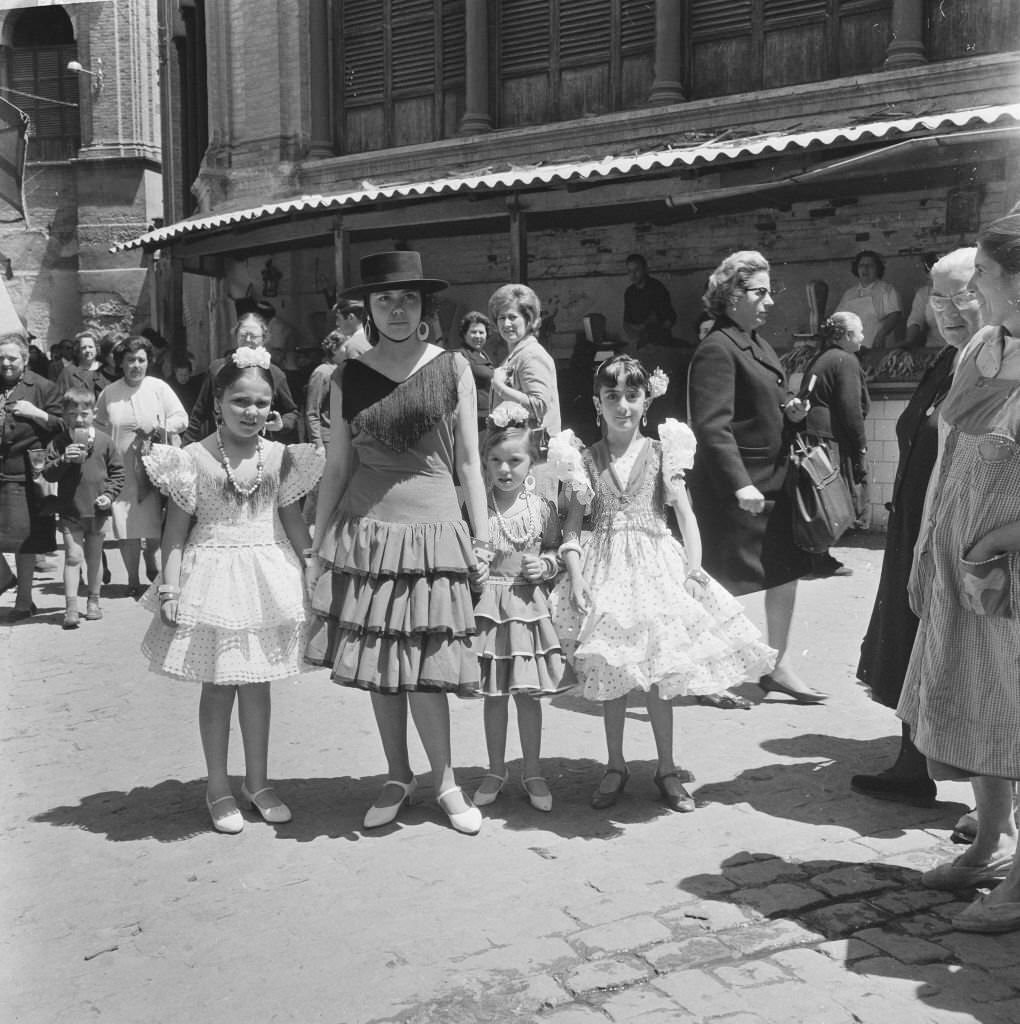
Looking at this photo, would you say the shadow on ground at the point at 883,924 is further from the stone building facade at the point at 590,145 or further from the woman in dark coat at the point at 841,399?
the stone building facade at the point at 590,145

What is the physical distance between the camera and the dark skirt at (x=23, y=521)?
8.48 m

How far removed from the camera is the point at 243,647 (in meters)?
4.50

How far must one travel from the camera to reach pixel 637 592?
15.2ft

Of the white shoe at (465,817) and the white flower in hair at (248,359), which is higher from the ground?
the white flower in hair at (248,359)

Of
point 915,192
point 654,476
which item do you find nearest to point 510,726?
point 654,476

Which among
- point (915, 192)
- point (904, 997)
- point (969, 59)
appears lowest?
point (904, 997)

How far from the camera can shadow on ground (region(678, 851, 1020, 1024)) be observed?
3242 mm

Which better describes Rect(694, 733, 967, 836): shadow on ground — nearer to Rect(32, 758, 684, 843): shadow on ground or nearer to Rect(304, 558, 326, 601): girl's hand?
Rect(32, 758, 684, 843): shadow on ground

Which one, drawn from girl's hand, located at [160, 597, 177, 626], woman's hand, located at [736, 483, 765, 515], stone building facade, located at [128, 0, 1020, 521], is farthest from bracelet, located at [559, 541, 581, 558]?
stone building facade, located at [128, 0, 1020, 521]

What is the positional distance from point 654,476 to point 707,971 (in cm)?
204

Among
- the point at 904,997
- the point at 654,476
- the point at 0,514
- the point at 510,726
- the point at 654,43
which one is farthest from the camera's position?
the point at 654,43

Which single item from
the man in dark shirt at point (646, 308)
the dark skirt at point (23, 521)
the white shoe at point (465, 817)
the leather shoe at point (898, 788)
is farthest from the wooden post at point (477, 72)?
the white shoe at point (465, 817)

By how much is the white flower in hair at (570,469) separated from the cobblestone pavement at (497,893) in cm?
111

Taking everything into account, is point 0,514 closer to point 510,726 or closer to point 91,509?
point 91,509
